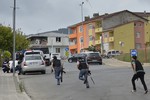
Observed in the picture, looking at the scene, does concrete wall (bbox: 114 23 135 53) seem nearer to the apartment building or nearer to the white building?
the apartment building

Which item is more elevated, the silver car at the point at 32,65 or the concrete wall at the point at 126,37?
the concrete wall at the point at 126,37

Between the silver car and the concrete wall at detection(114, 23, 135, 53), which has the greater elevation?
the concrete wall at detection(114, 23, 135, 53)

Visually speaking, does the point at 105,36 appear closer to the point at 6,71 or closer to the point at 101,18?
the point at 101,18

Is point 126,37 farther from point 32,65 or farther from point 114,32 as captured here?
point 32,65

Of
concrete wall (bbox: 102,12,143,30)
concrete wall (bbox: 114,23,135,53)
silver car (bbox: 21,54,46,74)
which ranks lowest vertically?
silver car (bbox: 21,54,46,74)

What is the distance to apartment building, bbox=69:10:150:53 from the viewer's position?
288 feet

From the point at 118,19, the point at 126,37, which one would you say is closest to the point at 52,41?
the point at 118,19

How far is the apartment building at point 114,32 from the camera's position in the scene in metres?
87.8

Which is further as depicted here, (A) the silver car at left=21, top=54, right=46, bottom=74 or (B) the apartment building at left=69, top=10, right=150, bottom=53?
(B) the apartment building at left=69, top=10, right=150, bottom=53

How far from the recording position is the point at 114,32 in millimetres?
91938

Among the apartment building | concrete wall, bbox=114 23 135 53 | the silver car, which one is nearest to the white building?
the apartment building

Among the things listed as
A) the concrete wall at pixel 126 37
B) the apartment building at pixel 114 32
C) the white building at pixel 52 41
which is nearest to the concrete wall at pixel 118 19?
the apartment building at pixel 114 32

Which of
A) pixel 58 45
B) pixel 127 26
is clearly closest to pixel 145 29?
pixel 127 26

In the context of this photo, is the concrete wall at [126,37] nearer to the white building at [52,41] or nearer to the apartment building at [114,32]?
the apartment building at [114,32]
